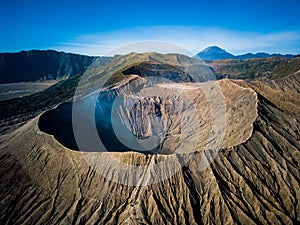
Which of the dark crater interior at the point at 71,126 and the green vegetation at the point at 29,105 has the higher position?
the dark crater interior at the point at 71,126

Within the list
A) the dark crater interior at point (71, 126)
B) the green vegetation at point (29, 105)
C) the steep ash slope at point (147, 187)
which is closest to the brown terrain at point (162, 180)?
the steep ash slope at point (147, 187)

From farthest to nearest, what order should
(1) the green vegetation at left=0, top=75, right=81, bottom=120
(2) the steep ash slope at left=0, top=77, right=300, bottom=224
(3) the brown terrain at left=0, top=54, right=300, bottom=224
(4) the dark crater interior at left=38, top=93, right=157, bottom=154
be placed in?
(1) the green vegetation at left=0, top=75, right=81, bottom=120
(4) the dark crater interior at left=38, top=93, right=157, bottom=154
(3) the brown terrain at left=0, top=54, right=300, bottom=224
(2) the steep ash slope at left=0, top=77, right=300, bottom=224

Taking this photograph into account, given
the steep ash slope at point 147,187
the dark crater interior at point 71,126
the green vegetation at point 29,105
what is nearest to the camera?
the steep ash slope at point 147,187

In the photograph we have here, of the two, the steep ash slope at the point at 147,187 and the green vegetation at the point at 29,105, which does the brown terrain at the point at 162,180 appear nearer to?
the steep ash slope at the point at 147,187

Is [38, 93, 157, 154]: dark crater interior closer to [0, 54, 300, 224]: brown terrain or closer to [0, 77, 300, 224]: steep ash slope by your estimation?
[0, 54, 300, 224]: brown terrain

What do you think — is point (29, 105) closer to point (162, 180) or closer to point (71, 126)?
point (71, 126)

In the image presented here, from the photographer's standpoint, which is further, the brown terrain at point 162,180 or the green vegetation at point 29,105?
the green vegetation at point 29,105

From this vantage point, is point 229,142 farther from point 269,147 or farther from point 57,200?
point 57,200

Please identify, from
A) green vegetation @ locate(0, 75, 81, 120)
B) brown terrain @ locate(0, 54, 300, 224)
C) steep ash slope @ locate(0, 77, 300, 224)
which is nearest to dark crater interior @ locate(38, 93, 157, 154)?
brown terrain @ locate(0, 54, 300, 224)
